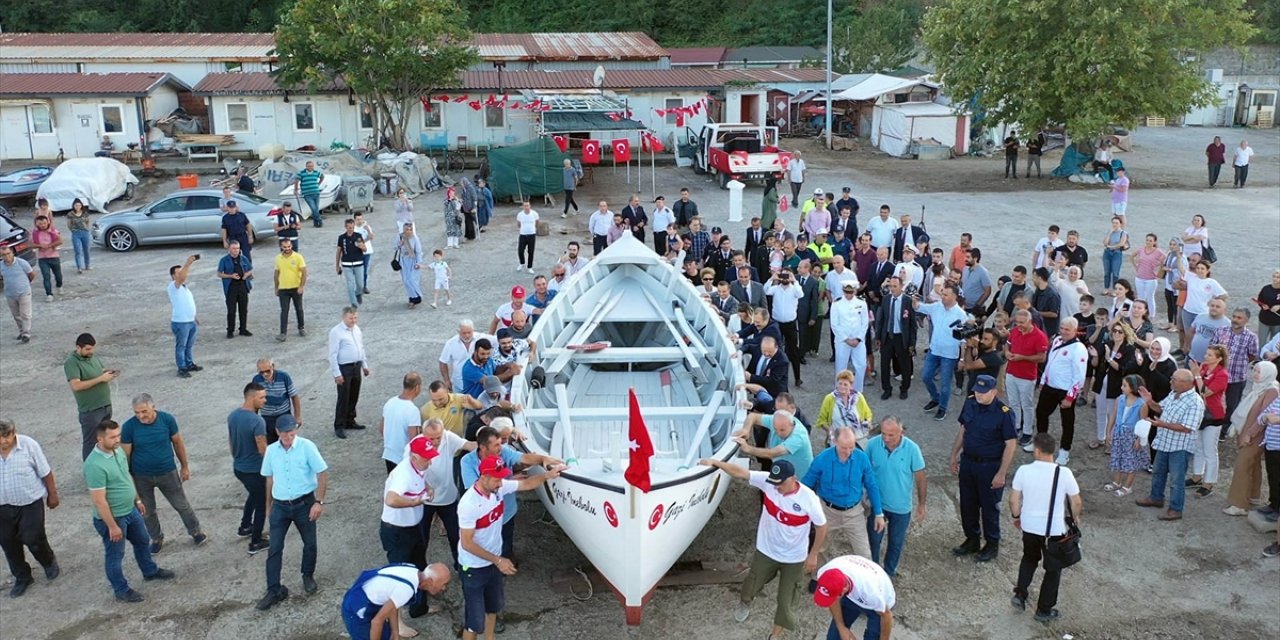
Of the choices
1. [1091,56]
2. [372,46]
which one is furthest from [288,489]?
[1091,56]

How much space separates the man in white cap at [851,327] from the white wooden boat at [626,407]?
1.58 metres

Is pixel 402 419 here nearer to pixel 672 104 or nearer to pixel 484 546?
pixel 484 546

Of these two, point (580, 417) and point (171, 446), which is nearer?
point (171, 446)

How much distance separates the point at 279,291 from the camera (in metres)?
13.5

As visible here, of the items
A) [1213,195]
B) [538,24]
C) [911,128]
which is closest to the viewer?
[1213,195]

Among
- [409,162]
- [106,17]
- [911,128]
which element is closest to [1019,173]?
[911,128]

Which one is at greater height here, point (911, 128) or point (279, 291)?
point (911, 128)

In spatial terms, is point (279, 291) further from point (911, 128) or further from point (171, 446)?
point (911, 128)

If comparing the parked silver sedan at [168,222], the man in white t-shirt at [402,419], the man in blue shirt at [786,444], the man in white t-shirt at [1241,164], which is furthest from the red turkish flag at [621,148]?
the man in blue shirt at [786,444]

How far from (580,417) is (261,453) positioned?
262 cm

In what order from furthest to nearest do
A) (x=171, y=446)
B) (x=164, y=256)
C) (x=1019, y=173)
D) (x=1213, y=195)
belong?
(x=1019, y=173) < (x=1213, y=195) < (x=164, y=256) < (x=171, y=446)

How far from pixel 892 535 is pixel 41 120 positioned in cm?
3252

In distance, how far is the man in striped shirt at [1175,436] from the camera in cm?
787

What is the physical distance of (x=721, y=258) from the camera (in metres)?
14.3
